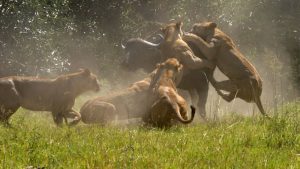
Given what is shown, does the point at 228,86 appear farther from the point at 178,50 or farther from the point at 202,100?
the point at 178,50

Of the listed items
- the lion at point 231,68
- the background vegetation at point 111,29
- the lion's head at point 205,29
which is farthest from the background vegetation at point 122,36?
the lion's head at point 205,29

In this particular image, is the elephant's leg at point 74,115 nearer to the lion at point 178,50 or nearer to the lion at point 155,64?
the lion at point 155,64

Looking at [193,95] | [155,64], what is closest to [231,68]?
[193,95]

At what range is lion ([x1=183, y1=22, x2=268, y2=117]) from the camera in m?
11.9

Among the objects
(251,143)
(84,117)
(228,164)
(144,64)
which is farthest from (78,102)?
(228,164)

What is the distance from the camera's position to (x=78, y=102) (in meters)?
18.5

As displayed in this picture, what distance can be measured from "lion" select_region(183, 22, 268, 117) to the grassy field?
11.7 feet

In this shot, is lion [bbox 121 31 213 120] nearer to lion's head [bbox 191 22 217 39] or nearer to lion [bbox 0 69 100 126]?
lion's head [bbox 191 22 217 39]

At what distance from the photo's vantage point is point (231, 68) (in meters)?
12.0

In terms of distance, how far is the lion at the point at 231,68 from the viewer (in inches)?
468

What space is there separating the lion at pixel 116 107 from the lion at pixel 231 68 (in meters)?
1.89

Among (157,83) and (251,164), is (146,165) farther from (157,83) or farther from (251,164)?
(157,83)

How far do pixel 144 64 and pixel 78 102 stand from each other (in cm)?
571

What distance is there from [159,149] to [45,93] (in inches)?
249
